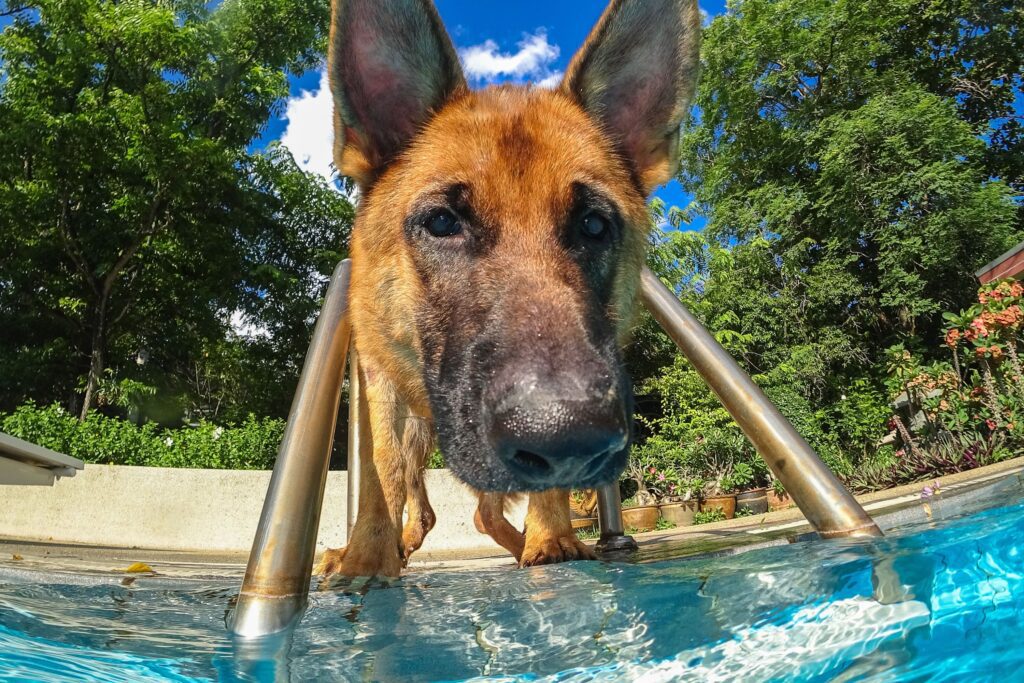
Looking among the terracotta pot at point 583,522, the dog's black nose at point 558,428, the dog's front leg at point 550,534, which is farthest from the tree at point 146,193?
the dog's black nose at point 558,428

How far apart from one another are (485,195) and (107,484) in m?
10.5

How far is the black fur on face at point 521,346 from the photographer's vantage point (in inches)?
62.5

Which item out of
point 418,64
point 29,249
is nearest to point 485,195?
point 418,64

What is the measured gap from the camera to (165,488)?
10.4 meters

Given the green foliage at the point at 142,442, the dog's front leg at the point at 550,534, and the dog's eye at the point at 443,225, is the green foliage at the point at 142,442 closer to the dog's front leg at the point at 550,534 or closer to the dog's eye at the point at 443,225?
the dog's front leg at the point at 550,534

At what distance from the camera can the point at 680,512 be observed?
37.6ft

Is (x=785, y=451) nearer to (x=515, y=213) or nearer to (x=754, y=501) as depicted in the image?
(x=515, y=213)

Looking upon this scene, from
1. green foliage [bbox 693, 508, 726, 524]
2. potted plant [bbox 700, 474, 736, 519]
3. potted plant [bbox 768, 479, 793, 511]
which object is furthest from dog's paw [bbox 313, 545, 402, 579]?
potted plant [bbox 768, 479, 793, 511]

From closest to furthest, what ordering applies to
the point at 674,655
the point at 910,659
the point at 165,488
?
the point at 910,659
the point at 674,655
the point at 165,488

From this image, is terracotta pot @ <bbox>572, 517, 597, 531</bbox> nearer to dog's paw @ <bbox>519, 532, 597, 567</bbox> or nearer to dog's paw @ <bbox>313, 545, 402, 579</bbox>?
dog's paw @ <bbox>519, 532, 597, 567</bbox>

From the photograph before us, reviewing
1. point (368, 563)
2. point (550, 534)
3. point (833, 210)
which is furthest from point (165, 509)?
point (833, 210)

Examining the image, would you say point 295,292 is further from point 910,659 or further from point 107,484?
point 910,659

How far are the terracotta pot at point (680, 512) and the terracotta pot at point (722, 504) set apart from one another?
0.19m

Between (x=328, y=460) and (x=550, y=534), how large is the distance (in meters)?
1.47
